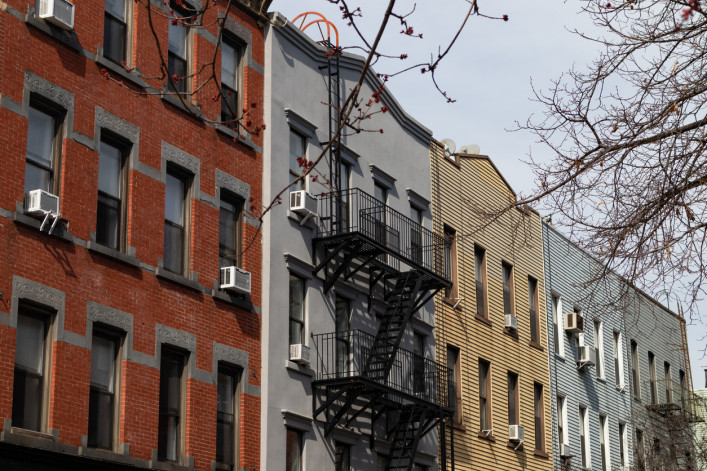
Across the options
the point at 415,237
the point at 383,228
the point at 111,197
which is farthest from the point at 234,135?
the point at 415,237

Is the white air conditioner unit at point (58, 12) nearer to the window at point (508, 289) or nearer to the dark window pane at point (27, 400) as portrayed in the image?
the dark window pane at point (27, 400)

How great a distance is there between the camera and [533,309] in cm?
3975

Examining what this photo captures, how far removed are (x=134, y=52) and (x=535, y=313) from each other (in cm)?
2156

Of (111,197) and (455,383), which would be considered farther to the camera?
(455,383)

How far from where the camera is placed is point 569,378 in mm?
41250

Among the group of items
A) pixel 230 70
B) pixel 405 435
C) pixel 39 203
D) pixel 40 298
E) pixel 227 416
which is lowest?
pixel 227 416

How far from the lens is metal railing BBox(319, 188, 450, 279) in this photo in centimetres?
2777

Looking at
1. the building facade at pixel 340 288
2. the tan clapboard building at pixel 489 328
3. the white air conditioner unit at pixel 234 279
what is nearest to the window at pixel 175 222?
the white air conditioner unit at pixel 234 279

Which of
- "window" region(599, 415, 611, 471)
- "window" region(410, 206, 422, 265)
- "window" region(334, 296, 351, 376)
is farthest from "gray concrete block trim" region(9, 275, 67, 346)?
"window" region(599, 415, 611, 471)

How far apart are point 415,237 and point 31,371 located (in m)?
15.1

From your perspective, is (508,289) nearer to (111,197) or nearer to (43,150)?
(111,197)

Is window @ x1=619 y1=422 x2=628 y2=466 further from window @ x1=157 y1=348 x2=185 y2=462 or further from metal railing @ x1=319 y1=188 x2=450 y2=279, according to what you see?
window @ x1=157 y1=348 x2=185 y2=462

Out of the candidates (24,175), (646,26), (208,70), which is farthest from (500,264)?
(646,26)

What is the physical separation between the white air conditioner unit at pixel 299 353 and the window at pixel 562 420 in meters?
16.9
